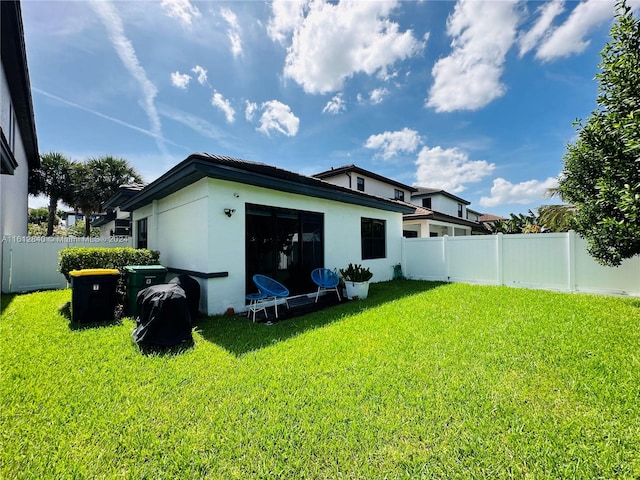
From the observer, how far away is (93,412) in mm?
2572

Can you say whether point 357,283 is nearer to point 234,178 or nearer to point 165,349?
point 234,178

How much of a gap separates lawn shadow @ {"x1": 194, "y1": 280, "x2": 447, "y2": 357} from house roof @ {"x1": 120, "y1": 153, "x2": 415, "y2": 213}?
3.14 meters

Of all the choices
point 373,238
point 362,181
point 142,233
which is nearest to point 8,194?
point 142,233

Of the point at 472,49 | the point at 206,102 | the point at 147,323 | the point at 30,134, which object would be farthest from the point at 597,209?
the point at 30,134

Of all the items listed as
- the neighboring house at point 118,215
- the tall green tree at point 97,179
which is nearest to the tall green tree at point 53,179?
the tall green tree at point 97,179

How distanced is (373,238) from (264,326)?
6.85 metres

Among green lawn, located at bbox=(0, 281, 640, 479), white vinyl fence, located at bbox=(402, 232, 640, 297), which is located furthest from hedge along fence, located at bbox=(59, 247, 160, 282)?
white vinyl fence, located at bbox=(402, 232, 640, 297)

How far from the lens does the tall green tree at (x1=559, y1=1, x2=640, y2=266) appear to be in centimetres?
397

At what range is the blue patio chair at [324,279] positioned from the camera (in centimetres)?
742

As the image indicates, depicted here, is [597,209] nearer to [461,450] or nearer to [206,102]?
[461,450]

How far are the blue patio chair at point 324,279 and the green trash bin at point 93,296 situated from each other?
4693 millimetres

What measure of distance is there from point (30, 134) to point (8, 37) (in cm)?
757

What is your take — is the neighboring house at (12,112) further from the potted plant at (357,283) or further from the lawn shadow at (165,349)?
Result: the potted plant at (357,283)

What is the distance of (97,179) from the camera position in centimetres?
2120
